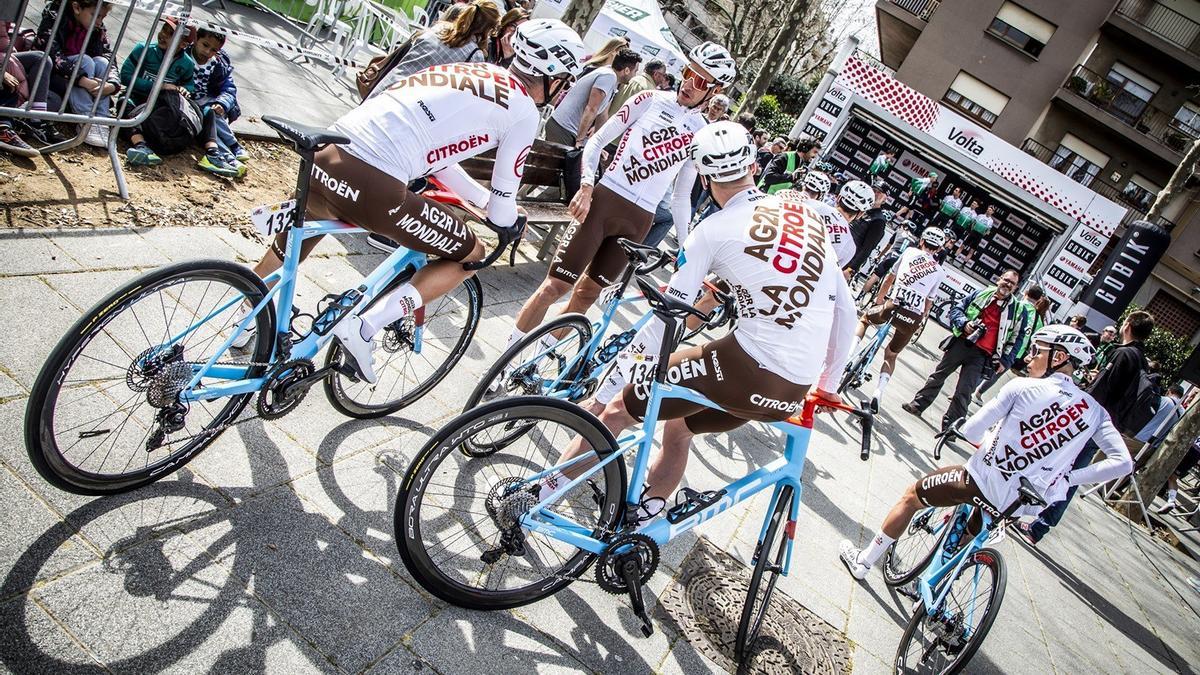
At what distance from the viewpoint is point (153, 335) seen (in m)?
3.22

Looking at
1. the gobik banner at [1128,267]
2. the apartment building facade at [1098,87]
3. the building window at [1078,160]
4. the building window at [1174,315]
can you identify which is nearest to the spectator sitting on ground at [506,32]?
the gobik banner at [1128,267]

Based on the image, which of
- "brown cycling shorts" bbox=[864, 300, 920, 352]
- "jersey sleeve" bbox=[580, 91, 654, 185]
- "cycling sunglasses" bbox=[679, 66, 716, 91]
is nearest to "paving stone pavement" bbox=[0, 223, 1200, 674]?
"jersey sleeve" bbox=[580, 91, 654, 185]

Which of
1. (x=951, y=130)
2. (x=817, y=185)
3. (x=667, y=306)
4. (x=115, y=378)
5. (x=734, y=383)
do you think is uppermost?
(x=951, y=130)

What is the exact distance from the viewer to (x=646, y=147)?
4.87 metres

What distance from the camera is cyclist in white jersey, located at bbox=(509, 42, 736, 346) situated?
15.9ft

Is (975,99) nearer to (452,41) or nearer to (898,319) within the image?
(898,319)

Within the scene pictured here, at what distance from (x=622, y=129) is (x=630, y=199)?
0.61m

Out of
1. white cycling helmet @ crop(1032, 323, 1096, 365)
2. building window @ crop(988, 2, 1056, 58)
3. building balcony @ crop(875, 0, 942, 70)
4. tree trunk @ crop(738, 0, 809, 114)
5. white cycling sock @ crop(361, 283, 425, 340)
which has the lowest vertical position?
white cycling sock @ crop(361, 283, 425, 340)

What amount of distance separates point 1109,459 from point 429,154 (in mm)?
4814

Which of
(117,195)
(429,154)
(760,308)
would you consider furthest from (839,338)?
(117,195)

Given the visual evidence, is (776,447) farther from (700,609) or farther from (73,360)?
(73,360)

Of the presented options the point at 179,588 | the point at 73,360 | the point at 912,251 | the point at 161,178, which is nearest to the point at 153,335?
the point at 73,360

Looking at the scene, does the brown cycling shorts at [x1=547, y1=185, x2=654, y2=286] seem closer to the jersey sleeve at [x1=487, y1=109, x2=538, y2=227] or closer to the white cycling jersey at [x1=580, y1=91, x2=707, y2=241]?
the white cycling jersey at [x1=580, y1=91, x2=707, y2=241]

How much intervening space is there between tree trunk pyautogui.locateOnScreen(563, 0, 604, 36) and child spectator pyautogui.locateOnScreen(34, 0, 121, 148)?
834cm
